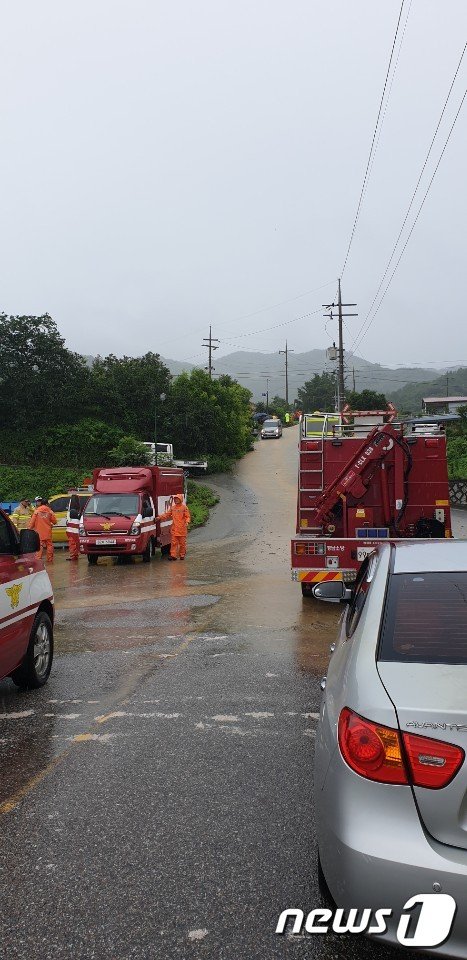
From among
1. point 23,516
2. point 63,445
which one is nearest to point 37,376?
point 63,445

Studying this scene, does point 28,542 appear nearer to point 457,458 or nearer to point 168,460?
point 168,460

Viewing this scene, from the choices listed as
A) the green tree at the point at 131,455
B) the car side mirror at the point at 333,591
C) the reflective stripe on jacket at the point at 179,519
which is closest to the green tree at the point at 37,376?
the green tree at the point at 131,455

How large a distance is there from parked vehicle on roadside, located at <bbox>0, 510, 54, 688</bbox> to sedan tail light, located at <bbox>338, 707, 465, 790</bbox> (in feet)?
12.3

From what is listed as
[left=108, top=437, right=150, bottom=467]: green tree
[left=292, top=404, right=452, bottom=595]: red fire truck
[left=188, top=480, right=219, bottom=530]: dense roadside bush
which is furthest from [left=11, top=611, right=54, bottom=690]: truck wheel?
[left=108, top=437, right=150, bottom=467]: green tree

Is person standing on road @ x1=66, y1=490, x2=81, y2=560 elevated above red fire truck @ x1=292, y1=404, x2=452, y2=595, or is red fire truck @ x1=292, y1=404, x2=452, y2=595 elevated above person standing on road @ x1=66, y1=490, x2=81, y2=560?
red fire truck @ x1=292, y1=404, x2=452, y2=595

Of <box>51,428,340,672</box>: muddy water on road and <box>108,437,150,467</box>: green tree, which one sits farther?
<box>108,437,150,467</box>: green tree

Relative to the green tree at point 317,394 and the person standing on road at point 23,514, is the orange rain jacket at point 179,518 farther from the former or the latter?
the green tree at point 317,394

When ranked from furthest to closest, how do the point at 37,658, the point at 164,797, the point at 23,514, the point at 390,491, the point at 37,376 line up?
1. the point at 37,376
2. the point at 23,514
3. the point at 390,491
4. the point at 37,658
5. the point at 164,797

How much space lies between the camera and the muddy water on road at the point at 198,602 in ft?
31.5

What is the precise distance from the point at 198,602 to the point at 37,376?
123ft

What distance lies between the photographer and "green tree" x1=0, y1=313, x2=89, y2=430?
46.8m

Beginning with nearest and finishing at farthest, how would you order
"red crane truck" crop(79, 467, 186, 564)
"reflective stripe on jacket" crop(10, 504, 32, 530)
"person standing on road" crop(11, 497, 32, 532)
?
"red crane truck" crop(79, 467, 186, 564), "person standing on road" crop(11, 497, 32, 532), "reflective stripe on jacket" crop(10, 504, 32, 530)

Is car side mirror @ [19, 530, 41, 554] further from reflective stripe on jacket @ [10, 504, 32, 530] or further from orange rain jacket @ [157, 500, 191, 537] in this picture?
reflective stripe on jacket @ [10, 504, 32, 530]

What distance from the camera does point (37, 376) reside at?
156 ft
